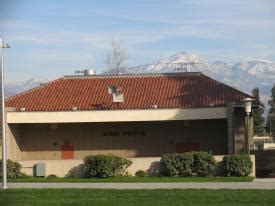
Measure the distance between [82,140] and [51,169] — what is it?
23.8 feet

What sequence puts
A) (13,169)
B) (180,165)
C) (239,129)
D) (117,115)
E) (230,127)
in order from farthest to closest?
(117,115) → (239,129) → (230,127) → (13,169) → (180,165)

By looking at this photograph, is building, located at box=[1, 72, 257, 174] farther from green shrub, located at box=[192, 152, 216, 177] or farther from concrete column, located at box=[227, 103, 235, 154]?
green shrub, located at box=[192, 152, 216, 177]

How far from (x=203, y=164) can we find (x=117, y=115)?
929 centimetres

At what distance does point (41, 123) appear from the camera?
4250 cm

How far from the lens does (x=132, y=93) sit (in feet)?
143

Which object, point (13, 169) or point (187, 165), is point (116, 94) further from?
point (187, 165)
